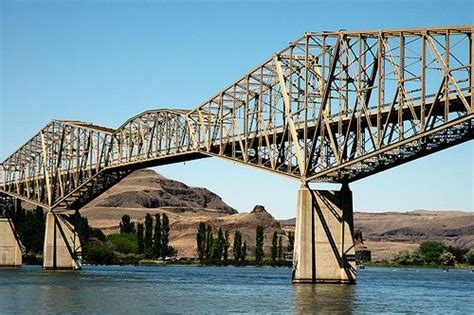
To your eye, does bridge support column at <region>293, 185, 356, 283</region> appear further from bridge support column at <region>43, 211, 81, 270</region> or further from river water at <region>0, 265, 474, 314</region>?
bridge support column at <region>43, 211, 81, 270</region>

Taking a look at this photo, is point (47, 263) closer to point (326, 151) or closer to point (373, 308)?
point (326, 151)

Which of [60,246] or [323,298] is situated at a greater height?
[60,246]

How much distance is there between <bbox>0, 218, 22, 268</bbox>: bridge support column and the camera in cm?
17550

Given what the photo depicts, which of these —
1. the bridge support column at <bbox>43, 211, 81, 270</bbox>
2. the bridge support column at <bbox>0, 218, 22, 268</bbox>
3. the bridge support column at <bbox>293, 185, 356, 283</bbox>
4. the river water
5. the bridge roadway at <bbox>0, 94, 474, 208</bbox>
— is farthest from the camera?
the bridge support column at <bbox>0, 218, 22, 268</bbox>

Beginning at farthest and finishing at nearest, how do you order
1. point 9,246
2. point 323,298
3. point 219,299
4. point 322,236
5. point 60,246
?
point 9,246 < point 60,246 < point 322,236 < point 219,299 < point 323,298

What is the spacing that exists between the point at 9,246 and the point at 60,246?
30108mm

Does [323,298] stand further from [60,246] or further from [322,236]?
[60,246]

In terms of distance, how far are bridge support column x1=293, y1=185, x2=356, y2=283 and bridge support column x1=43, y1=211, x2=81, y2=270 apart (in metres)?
59.8

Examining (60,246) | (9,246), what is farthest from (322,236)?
(9,246)

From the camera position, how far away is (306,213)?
95750 mm

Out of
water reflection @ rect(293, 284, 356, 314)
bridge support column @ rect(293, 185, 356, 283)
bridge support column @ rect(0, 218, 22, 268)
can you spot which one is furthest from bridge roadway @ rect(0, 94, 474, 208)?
bridge support column @ rect(0, 218, 22, 268)

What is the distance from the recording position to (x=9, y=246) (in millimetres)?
176375

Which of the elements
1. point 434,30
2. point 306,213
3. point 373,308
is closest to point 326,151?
point 306,213

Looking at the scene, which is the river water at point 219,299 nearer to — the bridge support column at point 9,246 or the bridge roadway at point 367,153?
the bridge roadway at point 367,153
